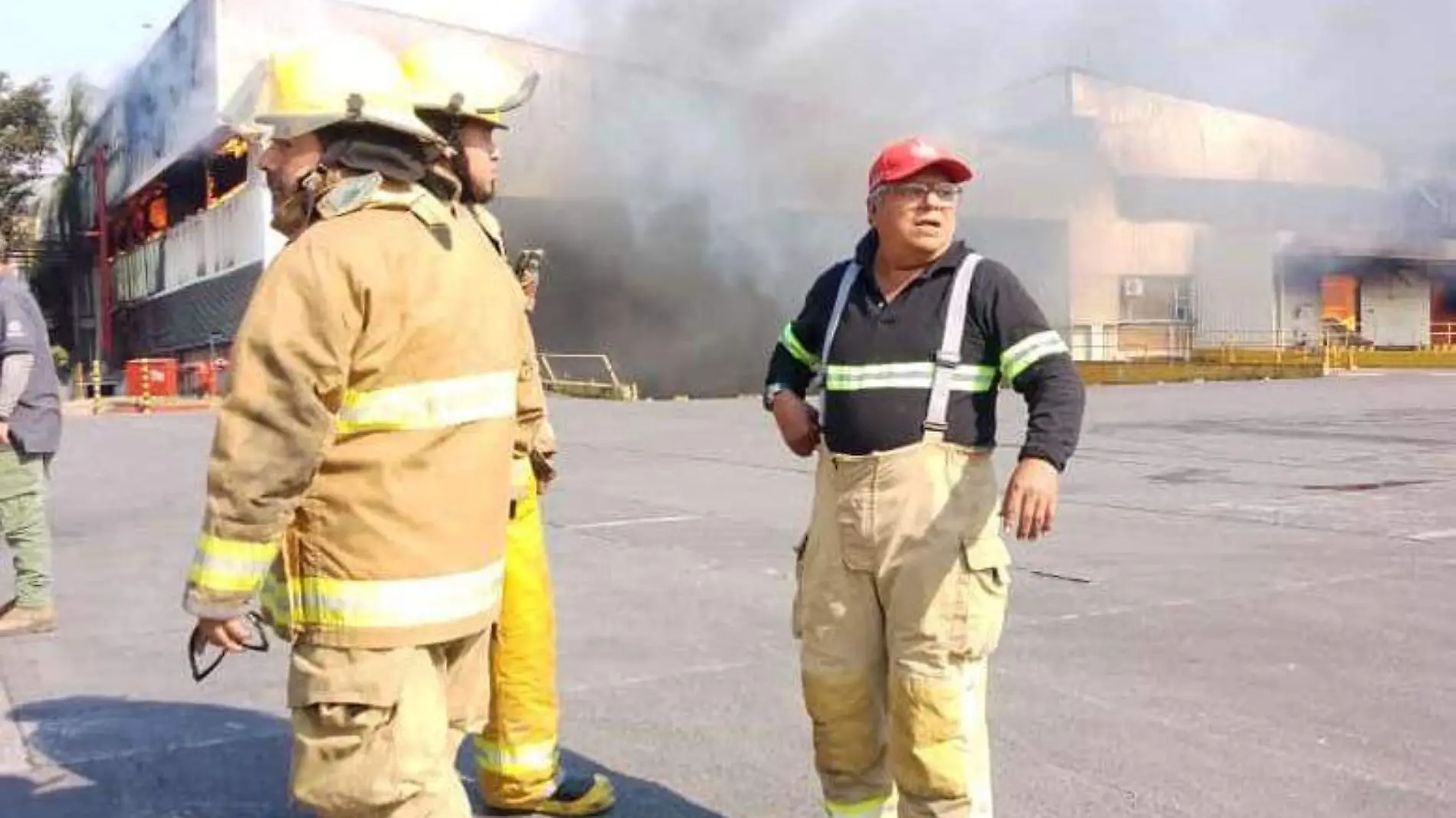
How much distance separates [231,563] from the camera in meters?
1.91

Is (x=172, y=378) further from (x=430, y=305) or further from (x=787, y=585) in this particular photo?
(x=430, y=305)

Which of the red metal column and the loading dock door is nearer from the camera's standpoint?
the red metal column

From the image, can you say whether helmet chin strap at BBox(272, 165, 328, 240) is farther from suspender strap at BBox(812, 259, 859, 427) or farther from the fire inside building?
the fire inside building

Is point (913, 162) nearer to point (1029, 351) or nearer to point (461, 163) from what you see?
point (1029, 351)

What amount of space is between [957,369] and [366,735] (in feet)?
4.28

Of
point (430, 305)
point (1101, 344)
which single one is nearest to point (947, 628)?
point (430, 305)

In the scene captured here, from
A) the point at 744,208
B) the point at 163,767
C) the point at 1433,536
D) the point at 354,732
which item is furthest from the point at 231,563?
the point at 744,208

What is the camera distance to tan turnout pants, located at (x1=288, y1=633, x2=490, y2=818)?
1945 millimetres

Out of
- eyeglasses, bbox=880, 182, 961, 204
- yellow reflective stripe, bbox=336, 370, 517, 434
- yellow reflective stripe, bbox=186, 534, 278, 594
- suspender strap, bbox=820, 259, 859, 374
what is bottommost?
yellow reflective stripe, bbox=186, 534, 278, 594

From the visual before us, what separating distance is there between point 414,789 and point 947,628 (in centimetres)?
107

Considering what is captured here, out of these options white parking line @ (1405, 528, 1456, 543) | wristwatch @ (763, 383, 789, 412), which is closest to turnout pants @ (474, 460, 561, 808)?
wristwatch @ (763, 383, 789, 412)

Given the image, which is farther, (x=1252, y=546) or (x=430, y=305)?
(x=1252, y=546)

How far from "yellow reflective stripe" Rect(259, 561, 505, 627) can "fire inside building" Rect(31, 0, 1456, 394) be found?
57.2 ft

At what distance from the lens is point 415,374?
2002 millimetres
